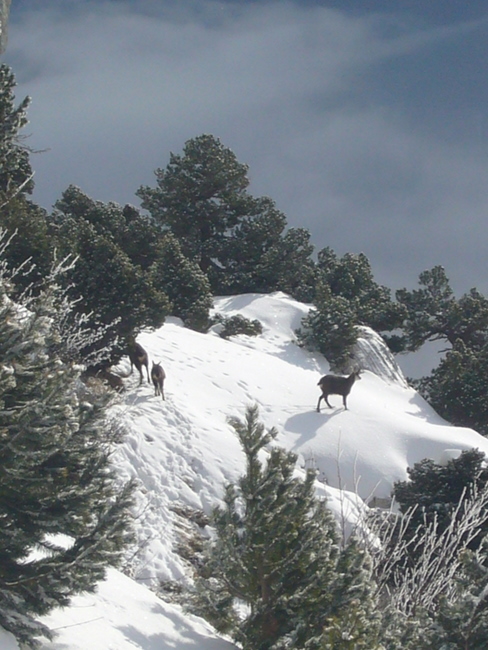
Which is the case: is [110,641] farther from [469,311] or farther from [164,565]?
[469,311]

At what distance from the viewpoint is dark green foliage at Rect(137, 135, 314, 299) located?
33.8m

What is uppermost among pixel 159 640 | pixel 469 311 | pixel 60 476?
pixel 469 311

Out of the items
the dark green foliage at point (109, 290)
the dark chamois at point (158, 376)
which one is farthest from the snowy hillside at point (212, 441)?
the dark green foliage at point (109, 290)

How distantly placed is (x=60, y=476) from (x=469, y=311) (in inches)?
1102

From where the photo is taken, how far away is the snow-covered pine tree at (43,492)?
14.5 ft

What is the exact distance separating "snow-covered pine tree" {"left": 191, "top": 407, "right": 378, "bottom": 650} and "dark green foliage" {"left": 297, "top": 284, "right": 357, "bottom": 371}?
17.6 metres

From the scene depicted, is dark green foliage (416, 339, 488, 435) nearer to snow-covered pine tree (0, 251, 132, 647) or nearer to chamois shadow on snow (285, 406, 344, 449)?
chamois shadow on snow (285, 406, 344, 449)

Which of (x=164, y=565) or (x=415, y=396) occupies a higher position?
(x=415, y=396)

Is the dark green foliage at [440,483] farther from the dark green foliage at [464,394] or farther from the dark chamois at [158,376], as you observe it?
the dark green foliage at [464,394]

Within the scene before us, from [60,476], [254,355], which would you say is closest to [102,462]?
[60,476]

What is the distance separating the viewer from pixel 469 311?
30.5m

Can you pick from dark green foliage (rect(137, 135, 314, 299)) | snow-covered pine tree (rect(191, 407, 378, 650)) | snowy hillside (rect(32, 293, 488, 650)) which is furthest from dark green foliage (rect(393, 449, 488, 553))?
dark green foliage (rect(137, 135, 314, 299))

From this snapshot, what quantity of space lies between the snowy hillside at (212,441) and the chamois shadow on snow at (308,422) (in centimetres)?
2

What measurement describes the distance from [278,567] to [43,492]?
1.98 meters
